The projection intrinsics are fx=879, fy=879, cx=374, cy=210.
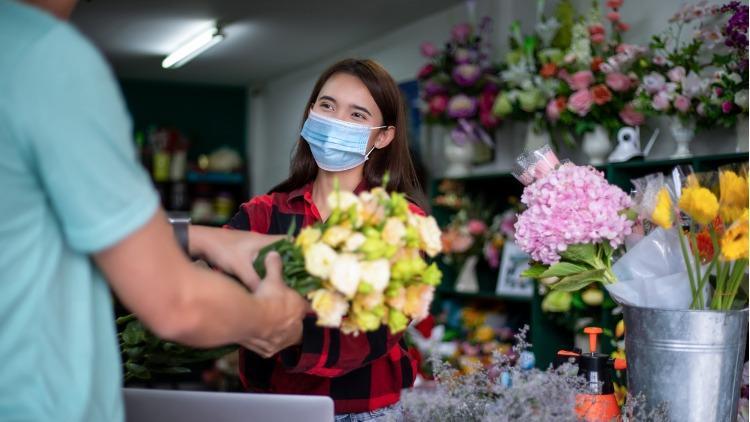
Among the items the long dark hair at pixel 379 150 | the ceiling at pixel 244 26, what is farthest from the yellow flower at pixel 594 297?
the ceiling at pixel 244 26

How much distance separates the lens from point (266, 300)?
3.92ft

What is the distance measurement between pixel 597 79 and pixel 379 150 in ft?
7.08

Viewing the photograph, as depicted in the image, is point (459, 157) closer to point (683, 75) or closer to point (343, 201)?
point (683, 75)

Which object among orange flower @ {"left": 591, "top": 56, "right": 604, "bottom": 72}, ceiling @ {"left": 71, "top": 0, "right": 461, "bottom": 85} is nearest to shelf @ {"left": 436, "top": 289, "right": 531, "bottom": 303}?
orange flower @ {"left": 591, "top": 56, "right": 604, "bottom": 72}

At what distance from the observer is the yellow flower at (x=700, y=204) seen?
161 cm

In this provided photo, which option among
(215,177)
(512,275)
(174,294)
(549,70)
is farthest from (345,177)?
(215,177)

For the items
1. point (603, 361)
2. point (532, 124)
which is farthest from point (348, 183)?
point (532, 124)

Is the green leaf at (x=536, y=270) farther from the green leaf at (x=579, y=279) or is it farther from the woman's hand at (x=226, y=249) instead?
the woman's hand at (x=226, y=249)

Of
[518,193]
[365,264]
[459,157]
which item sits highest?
[459,157]

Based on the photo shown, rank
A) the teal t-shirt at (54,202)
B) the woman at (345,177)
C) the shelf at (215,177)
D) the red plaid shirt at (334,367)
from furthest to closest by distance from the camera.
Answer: the shelf at (215,177) → the woman at (345,177) → the red plaid shirt at (334,367) → the teal t-shirt at (54,202)

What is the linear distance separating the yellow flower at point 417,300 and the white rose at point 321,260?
13 centimetres

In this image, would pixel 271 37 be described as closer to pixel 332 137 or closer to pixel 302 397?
pixel 332 137

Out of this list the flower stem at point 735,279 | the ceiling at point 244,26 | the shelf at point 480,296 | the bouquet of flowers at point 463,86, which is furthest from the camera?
the ceiling at point 244,26

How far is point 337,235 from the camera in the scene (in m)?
1.20
